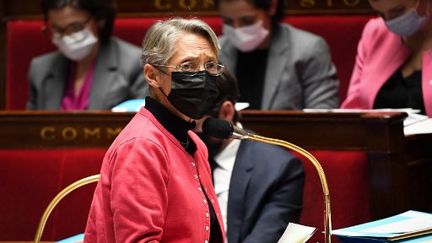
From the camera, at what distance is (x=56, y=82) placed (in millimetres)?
2650

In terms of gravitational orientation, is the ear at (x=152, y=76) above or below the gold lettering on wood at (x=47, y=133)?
above

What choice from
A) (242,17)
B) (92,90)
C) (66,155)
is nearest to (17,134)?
(66,155)

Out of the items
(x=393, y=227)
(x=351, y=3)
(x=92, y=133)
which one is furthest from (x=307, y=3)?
(x=393, y=227)

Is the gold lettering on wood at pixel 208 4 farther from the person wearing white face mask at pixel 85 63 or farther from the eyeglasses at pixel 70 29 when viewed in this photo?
the eyeglasses at pixel 70 29

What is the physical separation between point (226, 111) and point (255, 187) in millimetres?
160

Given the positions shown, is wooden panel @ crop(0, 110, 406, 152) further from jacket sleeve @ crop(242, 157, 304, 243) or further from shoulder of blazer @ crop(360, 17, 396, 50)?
shoulder of blazer @ crop(360, 17, 396, 50)

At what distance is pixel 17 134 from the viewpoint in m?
2.14

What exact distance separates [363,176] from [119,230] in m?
0.80

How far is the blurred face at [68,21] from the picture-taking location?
2.60 m

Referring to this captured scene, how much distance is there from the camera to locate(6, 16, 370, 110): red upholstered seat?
2.70m

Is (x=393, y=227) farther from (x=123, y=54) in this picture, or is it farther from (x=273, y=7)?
(x=123, y=54)

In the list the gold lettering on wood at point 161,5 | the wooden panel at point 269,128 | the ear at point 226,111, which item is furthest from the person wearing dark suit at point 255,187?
the gold lettering on wood at point 161,5

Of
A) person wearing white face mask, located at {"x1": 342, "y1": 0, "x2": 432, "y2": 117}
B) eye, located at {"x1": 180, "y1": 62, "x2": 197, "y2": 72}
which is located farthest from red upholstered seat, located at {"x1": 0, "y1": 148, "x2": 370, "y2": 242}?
eye, located at {"x1": 180, "y1": 62, "x2": 197, "y2": 72}

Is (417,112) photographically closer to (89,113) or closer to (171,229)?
(89,113)
